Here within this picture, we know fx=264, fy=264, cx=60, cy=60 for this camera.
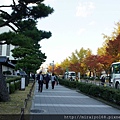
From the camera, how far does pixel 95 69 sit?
56875 mm

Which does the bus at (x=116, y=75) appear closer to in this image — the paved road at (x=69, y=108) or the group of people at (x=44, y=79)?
the group of people at (x=44, y=79)

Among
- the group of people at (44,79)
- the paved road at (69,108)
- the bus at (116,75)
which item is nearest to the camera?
the paved road at (69,108)

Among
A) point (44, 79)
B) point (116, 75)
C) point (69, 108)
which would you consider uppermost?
point (116, 75)

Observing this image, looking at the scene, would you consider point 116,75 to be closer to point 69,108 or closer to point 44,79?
point 44,79

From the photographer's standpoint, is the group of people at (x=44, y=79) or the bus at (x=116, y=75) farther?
the bus at (x=116, y=75)

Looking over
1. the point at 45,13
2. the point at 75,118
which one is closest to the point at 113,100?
the point at 75,118

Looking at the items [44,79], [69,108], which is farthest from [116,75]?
[69,108]

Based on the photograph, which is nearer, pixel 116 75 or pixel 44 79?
pixel 44 79

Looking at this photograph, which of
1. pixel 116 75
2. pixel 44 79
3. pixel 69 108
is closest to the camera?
pixel 69 108

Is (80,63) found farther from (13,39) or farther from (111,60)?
(13,39)

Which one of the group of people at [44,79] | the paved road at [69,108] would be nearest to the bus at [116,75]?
the group of people at [44,79]

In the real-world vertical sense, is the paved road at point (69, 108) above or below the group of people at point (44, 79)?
below

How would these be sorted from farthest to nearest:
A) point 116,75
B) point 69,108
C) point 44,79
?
point 116,75 < point 44,79 < point 69,108

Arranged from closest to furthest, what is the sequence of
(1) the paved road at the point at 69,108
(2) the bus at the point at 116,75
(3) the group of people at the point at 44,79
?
(1) the paved road at the point at 69,108, (3) the group of people at the point at 44,79, (2) the bus at the point at 116,75
